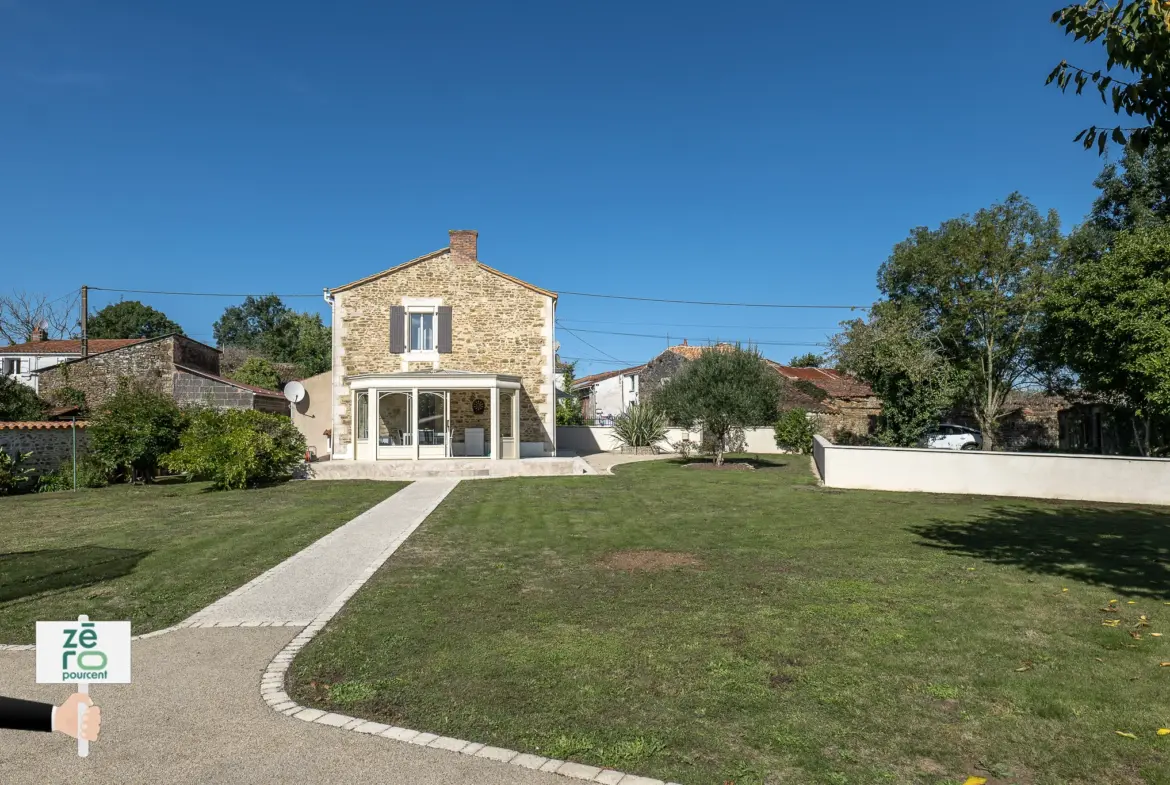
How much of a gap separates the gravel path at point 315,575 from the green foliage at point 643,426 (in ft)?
61.2

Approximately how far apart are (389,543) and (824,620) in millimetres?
6238

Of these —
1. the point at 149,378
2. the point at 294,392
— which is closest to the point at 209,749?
the point at 294,392

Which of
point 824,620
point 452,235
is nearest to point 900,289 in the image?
point 452,235

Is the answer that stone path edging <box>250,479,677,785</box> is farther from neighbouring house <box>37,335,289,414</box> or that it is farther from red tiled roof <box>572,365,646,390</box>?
red tiled roof <box>572,365,646,390</box>

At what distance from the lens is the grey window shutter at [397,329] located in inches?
947

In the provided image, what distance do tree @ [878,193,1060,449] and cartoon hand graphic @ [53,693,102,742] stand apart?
2809cm

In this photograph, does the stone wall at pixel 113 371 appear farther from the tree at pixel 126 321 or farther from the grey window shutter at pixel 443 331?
the tree at pixel 126 321

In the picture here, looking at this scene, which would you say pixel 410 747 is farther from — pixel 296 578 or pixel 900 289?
pixel 900 289

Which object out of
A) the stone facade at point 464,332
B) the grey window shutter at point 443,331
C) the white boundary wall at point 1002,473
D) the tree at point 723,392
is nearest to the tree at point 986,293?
the tree at point 723,392

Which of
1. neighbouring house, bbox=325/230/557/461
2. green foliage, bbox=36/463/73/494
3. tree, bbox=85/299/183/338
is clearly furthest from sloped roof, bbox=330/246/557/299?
tree, bbox=85/299/183/338

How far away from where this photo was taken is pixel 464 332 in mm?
24422

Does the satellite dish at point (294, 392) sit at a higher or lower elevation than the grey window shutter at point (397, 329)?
lower

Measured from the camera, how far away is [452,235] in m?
24.5

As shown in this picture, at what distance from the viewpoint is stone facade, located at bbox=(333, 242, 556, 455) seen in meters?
24.1
